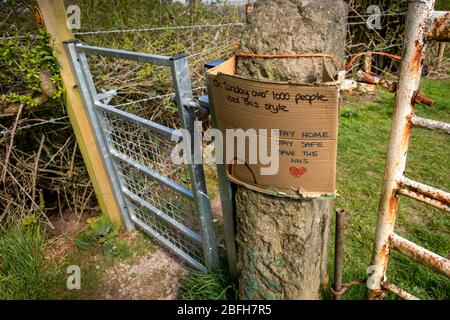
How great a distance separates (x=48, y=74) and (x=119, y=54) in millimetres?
805

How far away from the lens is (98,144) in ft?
9.45

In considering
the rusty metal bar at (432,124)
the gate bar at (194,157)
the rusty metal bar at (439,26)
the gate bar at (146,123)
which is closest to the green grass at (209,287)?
the gate bar at (194,157)

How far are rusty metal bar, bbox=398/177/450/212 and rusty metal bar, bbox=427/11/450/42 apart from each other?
24.5 inches

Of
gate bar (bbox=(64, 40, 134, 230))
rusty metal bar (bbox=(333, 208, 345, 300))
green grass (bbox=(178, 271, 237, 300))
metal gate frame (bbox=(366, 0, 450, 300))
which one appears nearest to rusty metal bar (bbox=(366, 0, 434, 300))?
metal gate frame (bbox=(366, 0, 450, 300))

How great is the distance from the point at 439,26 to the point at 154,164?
2164mm

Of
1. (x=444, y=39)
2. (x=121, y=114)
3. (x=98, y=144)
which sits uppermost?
(x=444, y=39)

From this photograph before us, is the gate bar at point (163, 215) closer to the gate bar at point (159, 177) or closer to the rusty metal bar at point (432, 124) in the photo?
the gate bar at point (159, 177)

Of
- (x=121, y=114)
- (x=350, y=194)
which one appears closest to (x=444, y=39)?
(x=121, y=114)

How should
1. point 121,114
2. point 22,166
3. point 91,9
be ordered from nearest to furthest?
point 121,114, point 22,166, point 91,9

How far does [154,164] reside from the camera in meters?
2.89

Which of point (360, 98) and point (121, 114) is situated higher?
point (121, 114)

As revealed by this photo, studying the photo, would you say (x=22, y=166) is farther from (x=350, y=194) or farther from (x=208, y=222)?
(x=350, y=194)

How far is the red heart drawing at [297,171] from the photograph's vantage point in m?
1.44

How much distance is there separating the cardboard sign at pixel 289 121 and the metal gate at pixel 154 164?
0.48 meters
